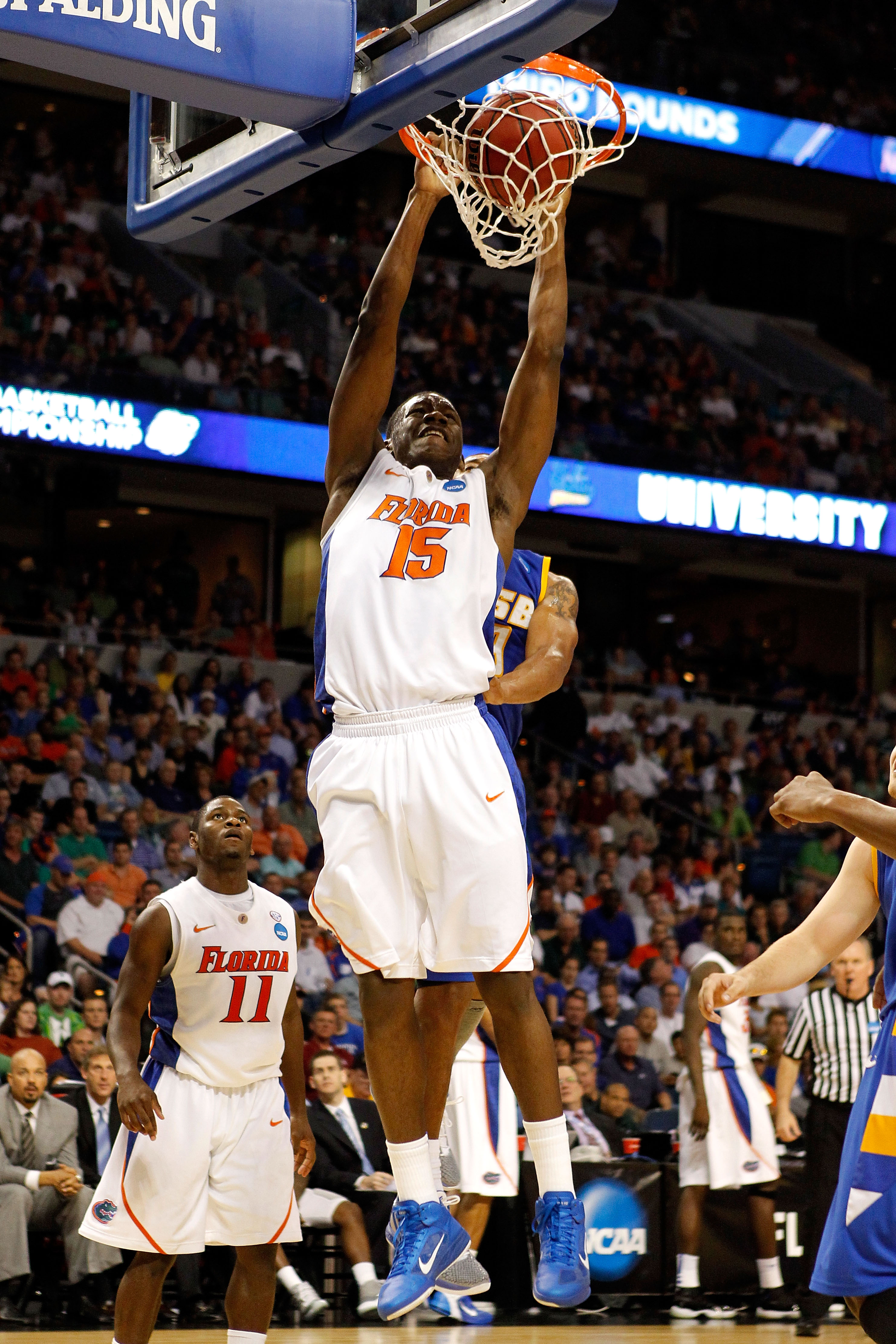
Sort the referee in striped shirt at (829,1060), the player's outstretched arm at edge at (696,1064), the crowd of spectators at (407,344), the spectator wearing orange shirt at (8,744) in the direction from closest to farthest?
the referee in striped shirt at (829,1060) < the player's outstretched arm at edge at (696,1064) < the spectator wearing orange shirt at (8,744) < the crowd of spectators at (407,344)

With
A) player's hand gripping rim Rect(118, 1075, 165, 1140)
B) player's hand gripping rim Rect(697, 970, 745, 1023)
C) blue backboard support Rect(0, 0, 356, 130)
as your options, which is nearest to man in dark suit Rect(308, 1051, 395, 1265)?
player's hand gripping rim Rect(118, 1075, 165, 1140)

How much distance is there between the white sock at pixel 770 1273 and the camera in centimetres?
1020

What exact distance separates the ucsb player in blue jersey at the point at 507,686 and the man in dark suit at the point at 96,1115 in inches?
161

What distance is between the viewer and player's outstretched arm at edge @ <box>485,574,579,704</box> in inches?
192

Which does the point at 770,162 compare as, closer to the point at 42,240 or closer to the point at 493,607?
the point at 42,240

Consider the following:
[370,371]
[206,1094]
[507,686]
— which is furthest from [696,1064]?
[370,371]

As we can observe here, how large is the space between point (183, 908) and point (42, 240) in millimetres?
13222

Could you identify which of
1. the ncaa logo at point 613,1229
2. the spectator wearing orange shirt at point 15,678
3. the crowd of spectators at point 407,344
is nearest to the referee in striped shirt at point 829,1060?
the ncaa logo at point 613,1229

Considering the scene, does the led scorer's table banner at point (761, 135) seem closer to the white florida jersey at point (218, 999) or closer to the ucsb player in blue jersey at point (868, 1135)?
the white florida jersey at point (218, 999)

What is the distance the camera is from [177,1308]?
9.37 m

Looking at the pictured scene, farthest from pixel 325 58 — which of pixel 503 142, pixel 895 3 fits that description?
pixel 895 3

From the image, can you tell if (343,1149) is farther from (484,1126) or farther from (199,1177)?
(199,1177)

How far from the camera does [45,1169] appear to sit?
9000mm

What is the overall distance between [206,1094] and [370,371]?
3.14m
